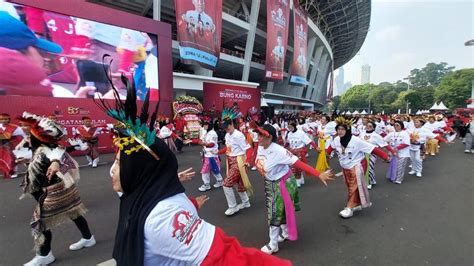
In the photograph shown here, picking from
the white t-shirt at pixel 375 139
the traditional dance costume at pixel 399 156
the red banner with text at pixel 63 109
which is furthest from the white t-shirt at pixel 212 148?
the traditional dance costume at pixel 399 156

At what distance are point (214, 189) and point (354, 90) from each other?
3669 inches

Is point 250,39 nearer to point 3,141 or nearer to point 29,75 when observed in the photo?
point 29,75

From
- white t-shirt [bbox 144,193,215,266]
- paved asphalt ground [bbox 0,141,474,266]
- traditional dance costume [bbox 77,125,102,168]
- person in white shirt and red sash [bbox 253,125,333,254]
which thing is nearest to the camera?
white t-shirt [bbox 144,193,215,266]

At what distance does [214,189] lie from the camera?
6262 millimetres

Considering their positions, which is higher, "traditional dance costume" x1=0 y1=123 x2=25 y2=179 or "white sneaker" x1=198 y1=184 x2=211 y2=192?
"traditional dance costume" x1=0 y1=123 x2=25 y2=179

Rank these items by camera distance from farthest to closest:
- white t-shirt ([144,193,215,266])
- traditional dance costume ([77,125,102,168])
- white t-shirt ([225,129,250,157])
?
traditional dance costume ([77,125,102,168]) → white t-shirt ([225,129,250,157]) → white t-shirt ([144,193,215,266])

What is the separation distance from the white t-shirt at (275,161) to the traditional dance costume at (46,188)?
262 cm

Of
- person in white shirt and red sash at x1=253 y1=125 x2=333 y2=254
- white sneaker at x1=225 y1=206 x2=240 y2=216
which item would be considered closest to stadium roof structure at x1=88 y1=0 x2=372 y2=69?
white sneaker at x1=225 y1=206 x2=240 y2=216

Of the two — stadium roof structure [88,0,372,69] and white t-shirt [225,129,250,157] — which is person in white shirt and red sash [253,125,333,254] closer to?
white t-shirt [225,129,250,157]

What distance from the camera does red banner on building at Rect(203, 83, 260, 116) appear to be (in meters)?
16.3

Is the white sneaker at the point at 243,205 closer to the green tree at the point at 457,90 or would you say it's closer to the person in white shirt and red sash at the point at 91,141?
the person in white shirt and red sash at the point at 91,141

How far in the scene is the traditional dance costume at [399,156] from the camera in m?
6.66

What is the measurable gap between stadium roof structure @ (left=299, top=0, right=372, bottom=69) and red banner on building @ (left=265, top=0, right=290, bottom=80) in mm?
12902

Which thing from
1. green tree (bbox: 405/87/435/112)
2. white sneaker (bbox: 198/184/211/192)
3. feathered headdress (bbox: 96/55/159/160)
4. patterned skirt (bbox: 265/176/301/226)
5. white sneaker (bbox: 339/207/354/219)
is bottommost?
white sneaker (bbox: 198/184/211/192)
